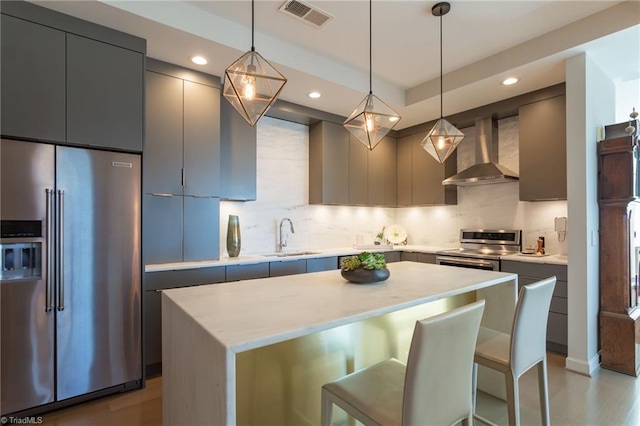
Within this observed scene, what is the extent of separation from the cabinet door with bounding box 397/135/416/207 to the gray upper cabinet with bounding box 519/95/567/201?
4.98 feet

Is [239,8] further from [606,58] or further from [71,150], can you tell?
[606,58]

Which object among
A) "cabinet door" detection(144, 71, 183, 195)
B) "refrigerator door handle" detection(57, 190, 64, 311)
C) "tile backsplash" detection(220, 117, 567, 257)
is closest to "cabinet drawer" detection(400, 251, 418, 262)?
"tile backsplash" detection(220, 117, 567, 257)

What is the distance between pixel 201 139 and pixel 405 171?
3.04 meters

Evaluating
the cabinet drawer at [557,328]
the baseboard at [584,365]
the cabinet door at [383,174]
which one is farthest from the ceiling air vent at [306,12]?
the baseboard at [584,365]

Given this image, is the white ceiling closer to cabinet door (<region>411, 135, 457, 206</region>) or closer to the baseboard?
cabinet door (<region>411, 135, 457, 206</region>)

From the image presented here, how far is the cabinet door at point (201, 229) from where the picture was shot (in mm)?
2957

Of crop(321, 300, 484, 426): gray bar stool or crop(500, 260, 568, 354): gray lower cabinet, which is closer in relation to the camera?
crop(321, 300, 484, 426): gray bar stool

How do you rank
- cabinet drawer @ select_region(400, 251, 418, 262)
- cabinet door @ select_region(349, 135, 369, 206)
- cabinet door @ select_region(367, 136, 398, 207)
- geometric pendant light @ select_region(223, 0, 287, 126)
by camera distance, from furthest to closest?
cabinet door @ select_region(367, 136, 398, 207), cabinet door @ select_region(349, 135, 369, 206), cabinet drawer @ select_region(400, 251, 418, 262), geometric pendant light @ select_region(223, 0, 287, 126)

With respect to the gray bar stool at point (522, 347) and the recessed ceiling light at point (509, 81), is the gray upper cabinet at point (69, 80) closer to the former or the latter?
the gray bar stool at point (522, 347)

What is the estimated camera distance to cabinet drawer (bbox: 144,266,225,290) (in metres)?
2.64

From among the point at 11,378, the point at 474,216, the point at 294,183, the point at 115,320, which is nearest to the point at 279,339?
the point at 115,320

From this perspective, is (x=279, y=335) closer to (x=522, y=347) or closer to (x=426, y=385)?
(x=426, y=385)

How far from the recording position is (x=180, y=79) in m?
2.92

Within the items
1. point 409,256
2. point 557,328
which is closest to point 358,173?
point 409,256
